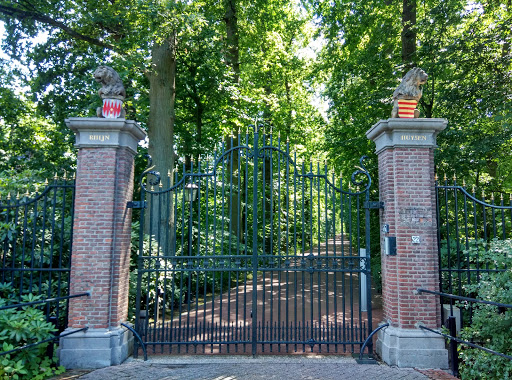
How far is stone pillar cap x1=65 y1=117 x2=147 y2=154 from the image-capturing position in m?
5.62

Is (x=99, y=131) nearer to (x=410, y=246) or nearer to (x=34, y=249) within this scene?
(x=34, y=249)

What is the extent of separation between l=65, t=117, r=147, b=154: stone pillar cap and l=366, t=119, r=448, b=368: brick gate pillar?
431 centimetres

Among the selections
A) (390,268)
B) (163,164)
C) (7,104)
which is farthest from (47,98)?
(390,268)

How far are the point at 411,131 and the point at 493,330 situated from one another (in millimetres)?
3124

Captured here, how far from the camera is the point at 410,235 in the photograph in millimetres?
5602

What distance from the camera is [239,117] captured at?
43.9 feet

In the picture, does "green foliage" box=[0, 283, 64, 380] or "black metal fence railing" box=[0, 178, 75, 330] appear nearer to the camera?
"green foliage" box=[0, 283, 64, 380]

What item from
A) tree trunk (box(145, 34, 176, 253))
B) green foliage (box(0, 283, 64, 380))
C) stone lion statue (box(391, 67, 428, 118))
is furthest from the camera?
tree trunk (box(145, 34, 176, 253))

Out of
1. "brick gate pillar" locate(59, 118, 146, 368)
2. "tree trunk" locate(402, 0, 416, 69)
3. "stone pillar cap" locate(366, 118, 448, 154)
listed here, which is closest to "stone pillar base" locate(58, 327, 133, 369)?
"brick gate pillar" locate(59, 118, 146, 368)

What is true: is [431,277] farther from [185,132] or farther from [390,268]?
[185,132]

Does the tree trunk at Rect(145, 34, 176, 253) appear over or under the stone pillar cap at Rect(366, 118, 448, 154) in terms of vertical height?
over

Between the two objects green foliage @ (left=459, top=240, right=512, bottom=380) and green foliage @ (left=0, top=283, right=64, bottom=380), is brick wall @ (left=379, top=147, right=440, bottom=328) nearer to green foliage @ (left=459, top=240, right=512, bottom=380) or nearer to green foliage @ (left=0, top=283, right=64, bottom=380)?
→ green foliage @ (left=459, top=240, right=512, bottom=380)

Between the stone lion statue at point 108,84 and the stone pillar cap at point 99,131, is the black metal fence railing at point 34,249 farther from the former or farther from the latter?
the stone lion statue at point 108,84

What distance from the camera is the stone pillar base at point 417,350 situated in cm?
529
